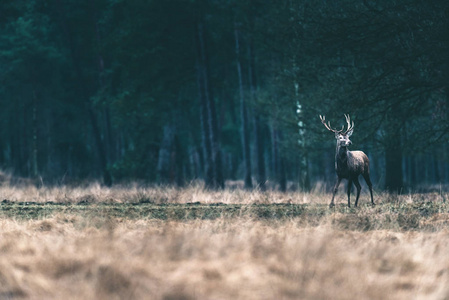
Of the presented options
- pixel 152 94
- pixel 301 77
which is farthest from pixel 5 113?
pixel 301 77

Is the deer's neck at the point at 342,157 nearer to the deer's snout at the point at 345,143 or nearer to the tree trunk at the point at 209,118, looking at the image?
the deer's snout at the point at 345,143

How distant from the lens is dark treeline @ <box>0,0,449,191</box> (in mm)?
13820

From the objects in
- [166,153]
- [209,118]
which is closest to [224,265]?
[209,118]

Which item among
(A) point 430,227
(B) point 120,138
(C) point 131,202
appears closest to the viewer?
(A) point 430,227

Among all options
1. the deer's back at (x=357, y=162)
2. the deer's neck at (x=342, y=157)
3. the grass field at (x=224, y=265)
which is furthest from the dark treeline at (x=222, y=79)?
the grass field at (x=224, y=265)

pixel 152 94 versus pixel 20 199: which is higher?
pixel 152 94

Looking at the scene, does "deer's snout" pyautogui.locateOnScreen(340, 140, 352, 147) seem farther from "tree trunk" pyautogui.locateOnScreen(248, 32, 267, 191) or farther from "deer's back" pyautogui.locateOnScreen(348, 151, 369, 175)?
"tree trunk" pyautogui.locateOnScreen(248, 32, 267, 191)

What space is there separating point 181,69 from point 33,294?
21.5 metres

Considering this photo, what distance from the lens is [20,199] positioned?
14266 mm

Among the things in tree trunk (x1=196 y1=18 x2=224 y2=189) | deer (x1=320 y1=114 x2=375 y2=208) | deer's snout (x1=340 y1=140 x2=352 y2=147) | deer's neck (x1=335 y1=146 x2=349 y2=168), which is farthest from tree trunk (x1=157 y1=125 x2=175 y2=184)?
deer's snout (x1=340 y1=140 x2=352 y2=147)

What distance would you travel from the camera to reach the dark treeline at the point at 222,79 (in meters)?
13.8

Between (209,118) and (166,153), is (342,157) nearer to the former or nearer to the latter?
(209,118)

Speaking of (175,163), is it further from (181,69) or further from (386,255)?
(386,255)

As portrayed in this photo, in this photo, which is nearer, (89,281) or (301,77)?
(89,281)
